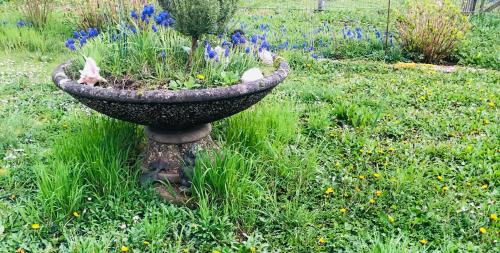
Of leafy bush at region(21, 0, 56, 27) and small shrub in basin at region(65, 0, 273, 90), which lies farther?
leafy bush at region(21, 0, 56, 27)

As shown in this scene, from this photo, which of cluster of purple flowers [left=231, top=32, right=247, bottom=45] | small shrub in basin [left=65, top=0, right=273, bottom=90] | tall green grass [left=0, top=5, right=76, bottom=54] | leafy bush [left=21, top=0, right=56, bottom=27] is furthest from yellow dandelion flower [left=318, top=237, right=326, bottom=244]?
leafy bush [left=21, top=0, right=56, bottom=27]

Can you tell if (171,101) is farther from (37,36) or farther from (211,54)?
(37,36)

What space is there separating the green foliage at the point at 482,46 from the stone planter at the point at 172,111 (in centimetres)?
444

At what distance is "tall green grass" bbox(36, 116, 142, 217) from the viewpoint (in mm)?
2834

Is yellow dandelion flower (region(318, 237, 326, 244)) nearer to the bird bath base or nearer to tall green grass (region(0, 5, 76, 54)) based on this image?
the bird bath base

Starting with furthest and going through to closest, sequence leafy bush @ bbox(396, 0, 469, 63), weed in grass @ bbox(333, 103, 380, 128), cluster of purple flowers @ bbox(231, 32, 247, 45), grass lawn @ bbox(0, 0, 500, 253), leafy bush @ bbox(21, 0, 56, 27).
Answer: leafy bush @ bbox(21, 0, 56, 27) < leafy bush @ bbox(396, 0, 469, 63) < weed in grass @ bbox(333, 103, 380, 128) < cluster of purple flowers @ bbox(231, 32, 247, 45) < grass lawn @ bbox(0, 0, 500, 253)

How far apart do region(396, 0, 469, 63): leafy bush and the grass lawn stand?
2.20 metres

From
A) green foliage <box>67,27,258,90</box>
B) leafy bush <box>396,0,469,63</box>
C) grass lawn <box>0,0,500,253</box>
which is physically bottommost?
grass lawn <box>0,0,500,253</box>

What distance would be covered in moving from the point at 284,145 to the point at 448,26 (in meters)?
4.05

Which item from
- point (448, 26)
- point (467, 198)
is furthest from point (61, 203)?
point (448, 26)

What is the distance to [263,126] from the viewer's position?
11.9 ft

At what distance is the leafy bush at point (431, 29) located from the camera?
649cm

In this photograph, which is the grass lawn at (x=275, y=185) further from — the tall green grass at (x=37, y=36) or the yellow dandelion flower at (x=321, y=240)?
the tall green grass at (x=37, y=36)

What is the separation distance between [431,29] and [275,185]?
14.7 ft
